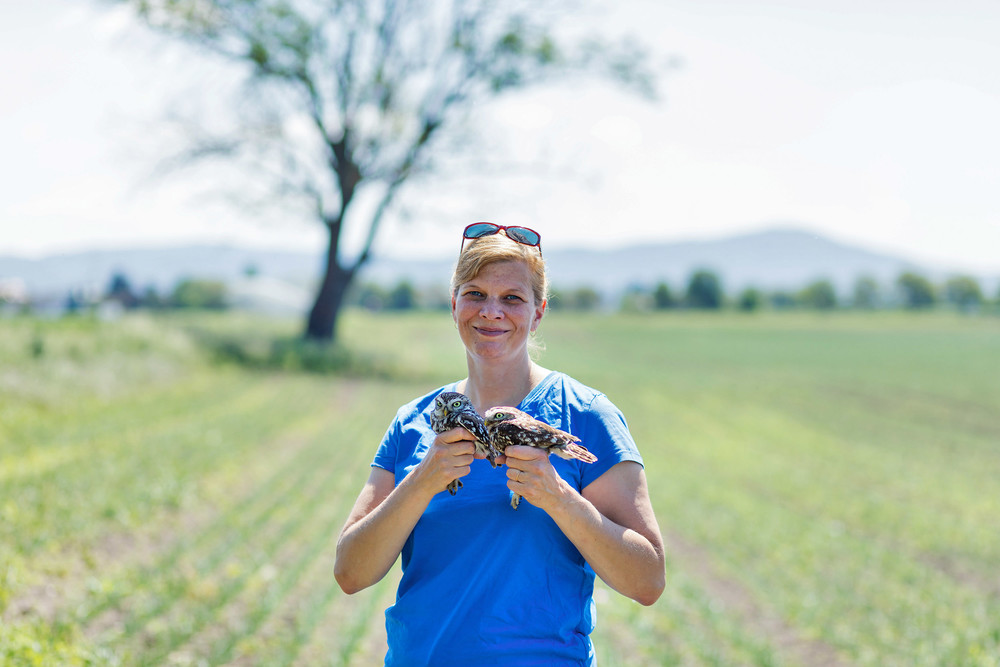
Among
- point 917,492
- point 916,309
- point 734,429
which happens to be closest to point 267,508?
point 917,492

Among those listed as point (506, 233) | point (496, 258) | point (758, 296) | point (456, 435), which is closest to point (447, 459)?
point (456, 435)

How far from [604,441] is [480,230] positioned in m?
0.89

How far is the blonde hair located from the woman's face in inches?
0.8

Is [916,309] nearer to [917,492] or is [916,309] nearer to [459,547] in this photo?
[917,492]

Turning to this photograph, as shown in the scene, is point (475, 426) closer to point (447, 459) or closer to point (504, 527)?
point (447, 459)

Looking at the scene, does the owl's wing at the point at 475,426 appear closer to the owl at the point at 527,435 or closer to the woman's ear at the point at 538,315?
the owl at the point at 527,435

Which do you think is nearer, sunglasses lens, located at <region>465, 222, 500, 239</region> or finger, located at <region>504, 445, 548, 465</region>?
finger, located at <region>504, 445, 548, 465</region>

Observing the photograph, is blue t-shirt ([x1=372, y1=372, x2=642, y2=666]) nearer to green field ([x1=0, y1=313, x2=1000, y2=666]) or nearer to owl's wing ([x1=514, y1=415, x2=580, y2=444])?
owl's wing ([x1=514, y1=415, x2=580, y2=444])

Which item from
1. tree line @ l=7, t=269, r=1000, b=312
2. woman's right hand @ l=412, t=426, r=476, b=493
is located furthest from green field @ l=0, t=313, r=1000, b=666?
tree line @ l=7, t=269, r=1000, b=312

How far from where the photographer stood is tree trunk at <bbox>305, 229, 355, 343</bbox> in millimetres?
29172

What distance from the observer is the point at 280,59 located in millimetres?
25922

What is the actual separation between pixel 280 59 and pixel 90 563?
2257 cm

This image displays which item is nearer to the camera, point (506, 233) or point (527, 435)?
point (527, 435)

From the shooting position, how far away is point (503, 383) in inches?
104
